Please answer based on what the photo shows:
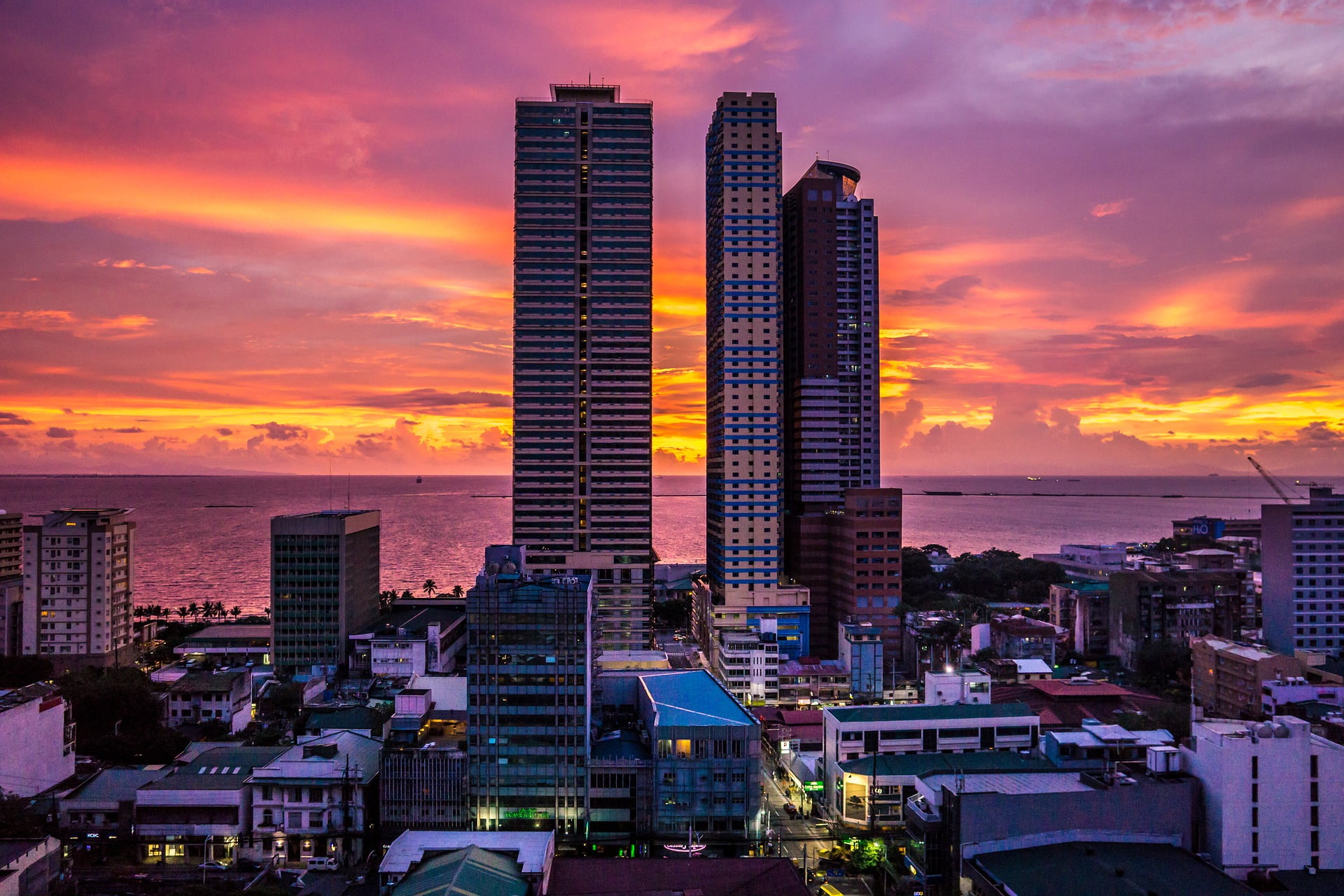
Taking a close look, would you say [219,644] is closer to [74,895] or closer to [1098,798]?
[74,895]

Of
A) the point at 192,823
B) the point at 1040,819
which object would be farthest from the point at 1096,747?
the point at 192,823

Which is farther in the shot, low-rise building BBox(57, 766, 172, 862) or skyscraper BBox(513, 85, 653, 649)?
skyscraper BBox(513, 85, 653, 649)

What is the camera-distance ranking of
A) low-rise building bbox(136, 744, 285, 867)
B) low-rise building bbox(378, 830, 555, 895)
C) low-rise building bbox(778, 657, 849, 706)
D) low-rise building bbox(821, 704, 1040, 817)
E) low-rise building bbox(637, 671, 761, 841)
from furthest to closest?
low-rise building bbox(778, 657, 849, 706), low-rise building bbox(821, 704, 1040, 817), low-rise building bbox(637, 671, 761, 841), low-rise building bbox(136, 744, 285, 867), low-rise building bbox(378, 830, 555, 895)

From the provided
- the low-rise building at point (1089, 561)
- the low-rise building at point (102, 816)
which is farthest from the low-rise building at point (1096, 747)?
the low-rise building at point (1089, 561)

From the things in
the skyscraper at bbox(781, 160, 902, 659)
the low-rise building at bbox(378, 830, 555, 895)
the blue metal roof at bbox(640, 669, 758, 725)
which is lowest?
the low-rise building at bbox(378, 830, 555, 895)

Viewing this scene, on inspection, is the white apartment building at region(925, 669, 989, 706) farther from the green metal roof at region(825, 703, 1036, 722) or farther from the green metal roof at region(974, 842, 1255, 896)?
the green metal roof at region(974, 842, 1255, 896)

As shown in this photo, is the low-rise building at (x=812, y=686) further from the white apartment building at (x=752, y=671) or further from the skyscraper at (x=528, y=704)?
the skyscraper at (x=528, y=704)

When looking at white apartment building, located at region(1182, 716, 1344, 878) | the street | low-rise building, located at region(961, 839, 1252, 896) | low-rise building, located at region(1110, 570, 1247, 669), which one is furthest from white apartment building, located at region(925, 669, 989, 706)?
low-rise building, located at region(1110, 570, 1247, 669)
